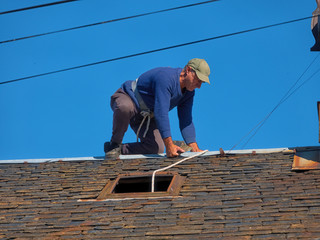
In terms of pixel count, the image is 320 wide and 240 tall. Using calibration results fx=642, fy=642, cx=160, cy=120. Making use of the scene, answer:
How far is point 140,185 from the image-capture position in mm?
8258

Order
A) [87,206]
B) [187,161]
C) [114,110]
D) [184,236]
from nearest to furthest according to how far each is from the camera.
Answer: [184,236], [87,206], [187,161], [114,110]

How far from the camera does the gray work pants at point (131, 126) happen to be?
8.67m

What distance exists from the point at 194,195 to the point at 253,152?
1.71 m

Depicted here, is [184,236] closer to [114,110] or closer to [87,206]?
[87,206]

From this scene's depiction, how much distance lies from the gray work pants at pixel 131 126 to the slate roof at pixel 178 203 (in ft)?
1.67

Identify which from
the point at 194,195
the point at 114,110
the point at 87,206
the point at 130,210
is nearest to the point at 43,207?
the point at 87,206

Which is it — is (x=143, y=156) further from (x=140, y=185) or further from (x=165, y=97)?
(x=165, y=97)

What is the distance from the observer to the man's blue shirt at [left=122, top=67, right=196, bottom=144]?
8.38 m

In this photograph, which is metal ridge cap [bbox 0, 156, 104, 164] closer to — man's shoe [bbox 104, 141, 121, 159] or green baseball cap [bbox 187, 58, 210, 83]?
man's shoe [bbox 104, 141, 121, 159]

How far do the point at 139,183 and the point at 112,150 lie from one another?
0.89 meters

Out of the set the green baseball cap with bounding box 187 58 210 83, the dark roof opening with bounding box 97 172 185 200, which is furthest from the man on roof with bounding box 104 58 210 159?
the dark roof opening with bounding box 97 172 185 200

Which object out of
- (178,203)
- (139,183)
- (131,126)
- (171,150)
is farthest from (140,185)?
(178,203)

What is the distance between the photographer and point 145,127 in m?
9.22

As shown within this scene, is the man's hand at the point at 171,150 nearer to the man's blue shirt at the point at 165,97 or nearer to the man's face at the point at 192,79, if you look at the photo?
the man's blue shirt at the point at 165,97
